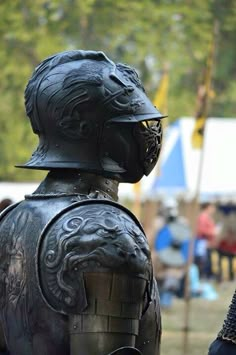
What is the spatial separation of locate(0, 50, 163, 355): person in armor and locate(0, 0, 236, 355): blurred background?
804 centimetres

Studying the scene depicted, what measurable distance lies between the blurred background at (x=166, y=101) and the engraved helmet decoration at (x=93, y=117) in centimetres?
803

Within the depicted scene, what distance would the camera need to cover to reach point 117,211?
10.5ft

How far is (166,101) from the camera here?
18891 mm

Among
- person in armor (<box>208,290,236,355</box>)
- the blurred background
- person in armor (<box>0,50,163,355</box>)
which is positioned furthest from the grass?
person in armor (<box>0,50,163,355</box>)

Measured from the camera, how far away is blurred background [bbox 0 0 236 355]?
15945 millimetres

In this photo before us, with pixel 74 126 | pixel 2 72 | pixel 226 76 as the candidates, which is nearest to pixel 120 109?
pixel 74 126

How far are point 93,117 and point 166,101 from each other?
51.3 feet

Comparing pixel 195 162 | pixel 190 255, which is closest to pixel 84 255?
pixel 190 255

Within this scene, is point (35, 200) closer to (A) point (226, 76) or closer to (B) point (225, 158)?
(B) point (225, 158)

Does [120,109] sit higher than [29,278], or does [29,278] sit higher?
[120,109]

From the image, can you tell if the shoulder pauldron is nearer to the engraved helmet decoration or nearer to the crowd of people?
the engraved helmet decoration

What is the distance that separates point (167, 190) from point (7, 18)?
30.0ft

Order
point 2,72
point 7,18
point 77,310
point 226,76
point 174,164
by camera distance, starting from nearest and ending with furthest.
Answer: point 77,310 < point 7,18 < point 2,72 < point 174,164 < point 226,76

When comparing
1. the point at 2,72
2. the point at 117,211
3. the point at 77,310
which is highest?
the point at 2,72
